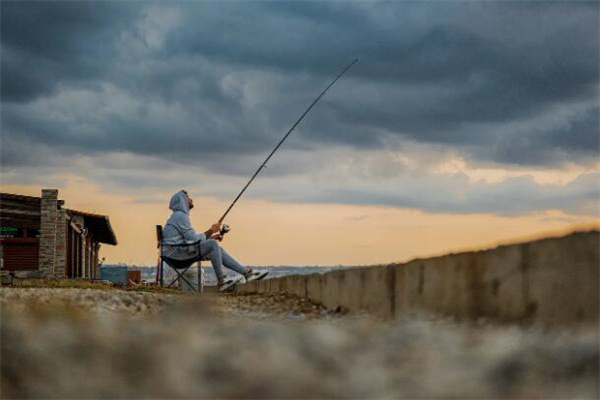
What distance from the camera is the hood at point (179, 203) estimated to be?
1459 cm

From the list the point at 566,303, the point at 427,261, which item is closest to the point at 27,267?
the point at 427,261

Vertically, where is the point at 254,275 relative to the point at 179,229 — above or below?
below

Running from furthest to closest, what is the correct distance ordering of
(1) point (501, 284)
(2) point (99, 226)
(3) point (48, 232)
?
(2) point (99, 226) < (3) point (48, 232) < (1) point (501, 284)

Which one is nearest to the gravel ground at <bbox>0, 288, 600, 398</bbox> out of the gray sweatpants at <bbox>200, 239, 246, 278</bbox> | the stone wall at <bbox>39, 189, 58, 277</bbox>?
the gray sweatpants at <bbox>200, 239, 246, 278</bbox>

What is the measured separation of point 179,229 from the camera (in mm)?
14469

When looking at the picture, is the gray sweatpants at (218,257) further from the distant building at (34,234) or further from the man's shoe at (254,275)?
the distant building at (34,234)

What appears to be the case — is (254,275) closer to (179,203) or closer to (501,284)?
(179,203)

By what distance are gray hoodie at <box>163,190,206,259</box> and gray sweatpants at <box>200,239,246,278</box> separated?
0.27 m

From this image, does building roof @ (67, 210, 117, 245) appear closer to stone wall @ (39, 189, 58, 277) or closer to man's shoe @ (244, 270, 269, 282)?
stone wall @ (39, 189, 58, 277)

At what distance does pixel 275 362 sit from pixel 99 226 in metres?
36.1

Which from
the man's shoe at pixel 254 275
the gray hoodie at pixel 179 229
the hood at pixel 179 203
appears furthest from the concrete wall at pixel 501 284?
the hood at pixel 179 203

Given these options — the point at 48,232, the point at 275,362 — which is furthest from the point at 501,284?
the point at 48,232

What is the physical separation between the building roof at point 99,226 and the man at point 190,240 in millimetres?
15130

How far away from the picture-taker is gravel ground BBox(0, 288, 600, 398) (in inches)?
74.0
